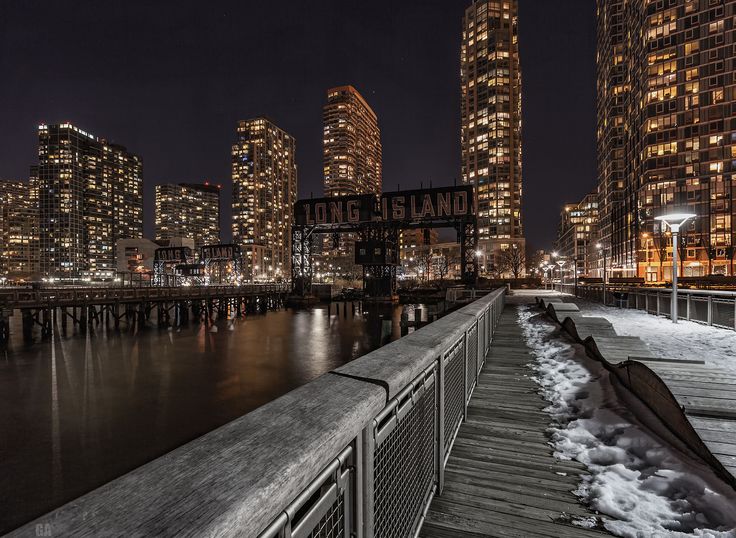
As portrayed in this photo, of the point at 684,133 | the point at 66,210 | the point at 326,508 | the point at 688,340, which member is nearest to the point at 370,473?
the point at 326,508

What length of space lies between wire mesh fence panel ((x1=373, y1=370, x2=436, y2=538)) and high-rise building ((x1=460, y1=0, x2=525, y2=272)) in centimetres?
13351

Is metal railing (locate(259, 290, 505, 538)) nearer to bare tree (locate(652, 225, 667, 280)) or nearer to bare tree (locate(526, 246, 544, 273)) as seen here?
bare tree (locate(652, 225, 667, 280))

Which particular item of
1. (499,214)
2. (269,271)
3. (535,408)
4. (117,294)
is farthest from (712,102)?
(269,271)

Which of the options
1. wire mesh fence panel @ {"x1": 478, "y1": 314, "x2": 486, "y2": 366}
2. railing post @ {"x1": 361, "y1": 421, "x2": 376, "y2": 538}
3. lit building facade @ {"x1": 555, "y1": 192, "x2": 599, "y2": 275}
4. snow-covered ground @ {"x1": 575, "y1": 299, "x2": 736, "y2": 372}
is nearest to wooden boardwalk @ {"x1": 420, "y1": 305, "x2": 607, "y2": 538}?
wire mesh fence panel @ {"x1": 478, "y1": 314, "x2": 486, "y2": 366}

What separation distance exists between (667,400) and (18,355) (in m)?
34.3

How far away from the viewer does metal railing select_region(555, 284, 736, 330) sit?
39.3 feet

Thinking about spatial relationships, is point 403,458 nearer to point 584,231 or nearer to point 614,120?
point 614,120

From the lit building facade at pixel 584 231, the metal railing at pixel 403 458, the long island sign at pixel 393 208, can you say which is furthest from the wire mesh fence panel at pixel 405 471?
the lit building facade at pixel 584 231

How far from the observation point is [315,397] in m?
Result: 1.64

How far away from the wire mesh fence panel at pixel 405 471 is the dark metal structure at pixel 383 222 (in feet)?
139

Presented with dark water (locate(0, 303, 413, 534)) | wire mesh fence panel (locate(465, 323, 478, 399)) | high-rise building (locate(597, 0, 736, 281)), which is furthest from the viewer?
high-rise building (locate(597, 0, 736, 281))

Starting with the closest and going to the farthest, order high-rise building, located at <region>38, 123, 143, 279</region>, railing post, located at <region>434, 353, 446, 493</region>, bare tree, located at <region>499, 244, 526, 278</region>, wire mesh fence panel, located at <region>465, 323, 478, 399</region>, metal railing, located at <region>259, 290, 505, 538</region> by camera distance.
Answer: metal railing, located at <region>259, 290, 505, 538</region>
railing post, located at <region>434, 353, 446, 493</region>
wire mesh fence panel, located at <region>465, 323, 478, 399</region>
bare tree, located at <region>499, 244, 526, 278</region>
high-rise building, located at <region>38, 123, 143, 279</region>

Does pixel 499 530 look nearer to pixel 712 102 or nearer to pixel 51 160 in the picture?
pixel 712 102

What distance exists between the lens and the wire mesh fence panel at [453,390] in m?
3.83
